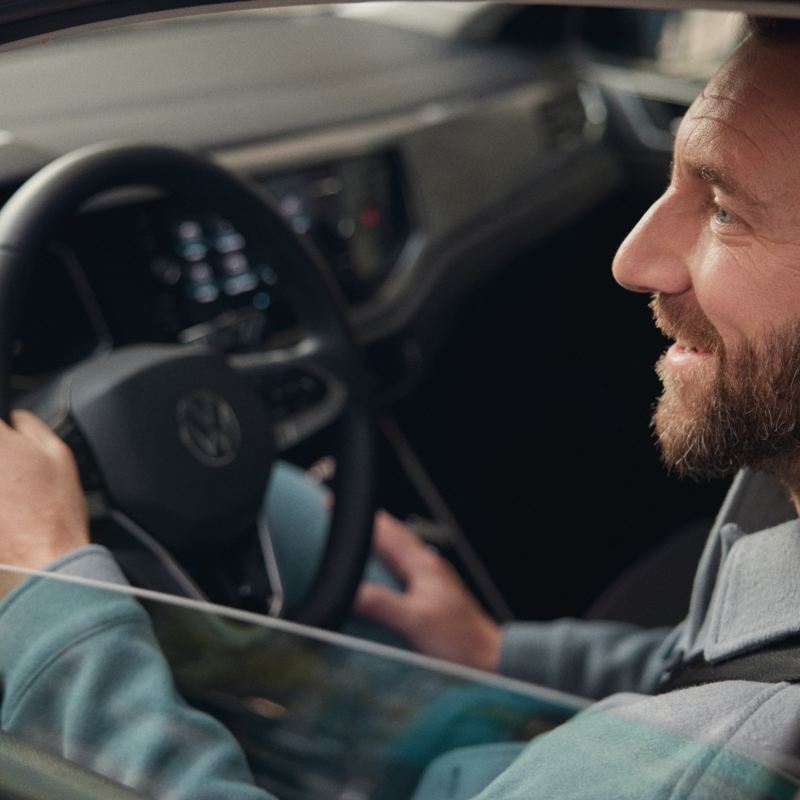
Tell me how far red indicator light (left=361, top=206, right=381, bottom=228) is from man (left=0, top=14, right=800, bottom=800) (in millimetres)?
871

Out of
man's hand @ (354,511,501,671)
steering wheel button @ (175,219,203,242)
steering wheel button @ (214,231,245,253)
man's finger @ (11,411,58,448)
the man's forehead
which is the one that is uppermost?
the man's forehead

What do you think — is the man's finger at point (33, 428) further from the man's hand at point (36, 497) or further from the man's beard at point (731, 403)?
the man's beard at point (731, 403)

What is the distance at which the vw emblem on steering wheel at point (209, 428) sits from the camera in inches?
48.1

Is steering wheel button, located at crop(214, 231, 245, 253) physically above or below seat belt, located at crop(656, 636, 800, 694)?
above

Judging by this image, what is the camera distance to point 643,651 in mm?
1238

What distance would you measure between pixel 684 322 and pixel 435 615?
69cm

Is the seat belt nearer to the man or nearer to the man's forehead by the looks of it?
the man

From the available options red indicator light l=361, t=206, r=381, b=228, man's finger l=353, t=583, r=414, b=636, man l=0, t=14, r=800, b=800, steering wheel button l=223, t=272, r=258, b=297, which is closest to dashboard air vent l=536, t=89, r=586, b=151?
red indicator light l=361, t=206, r=381, b=228

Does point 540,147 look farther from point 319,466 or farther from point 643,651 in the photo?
point 643,651

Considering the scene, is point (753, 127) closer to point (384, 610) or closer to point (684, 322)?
point (684, 322)

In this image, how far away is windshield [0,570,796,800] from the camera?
0.80 m

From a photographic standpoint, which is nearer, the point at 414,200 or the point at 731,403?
the point at 731,403

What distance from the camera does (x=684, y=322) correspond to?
842 millimetres

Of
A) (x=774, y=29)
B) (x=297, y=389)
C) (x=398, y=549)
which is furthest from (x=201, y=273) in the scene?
(x=774, y=29)
